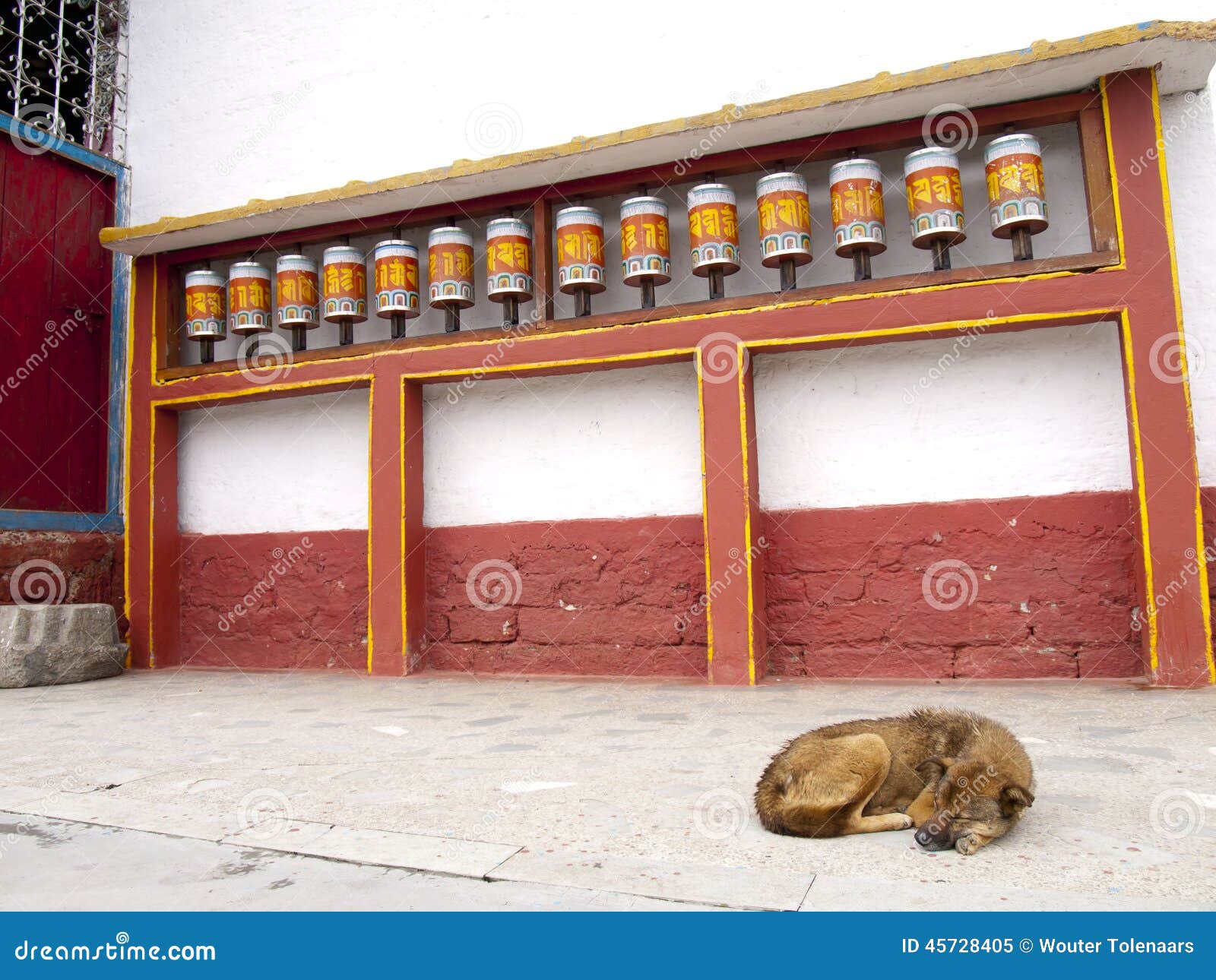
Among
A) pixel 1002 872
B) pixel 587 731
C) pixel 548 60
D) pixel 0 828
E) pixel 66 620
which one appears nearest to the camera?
pixel 1002 872

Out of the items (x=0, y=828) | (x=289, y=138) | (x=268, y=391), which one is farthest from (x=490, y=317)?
(x=0, y=828)

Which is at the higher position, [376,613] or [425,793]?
[376,613]

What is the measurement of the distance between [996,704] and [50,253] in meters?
7.21

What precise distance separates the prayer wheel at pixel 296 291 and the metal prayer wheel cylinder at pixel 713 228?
2794mm

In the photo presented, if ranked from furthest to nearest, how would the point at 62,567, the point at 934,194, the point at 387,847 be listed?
the point at 62,567, the point at 934,194, the point at 387,847

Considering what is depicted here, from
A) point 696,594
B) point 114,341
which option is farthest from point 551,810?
point 114,341

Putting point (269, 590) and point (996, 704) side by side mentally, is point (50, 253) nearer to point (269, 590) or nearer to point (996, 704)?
point (269, 590)

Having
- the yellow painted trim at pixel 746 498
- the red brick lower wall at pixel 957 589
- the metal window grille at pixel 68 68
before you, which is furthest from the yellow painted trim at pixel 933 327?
the metal window grille at pixel 68 68

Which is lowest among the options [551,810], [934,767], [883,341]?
[551,810]

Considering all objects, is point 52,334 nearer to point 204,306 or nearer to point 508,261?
point 204,306

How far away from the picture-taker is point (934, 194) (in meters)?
5.06

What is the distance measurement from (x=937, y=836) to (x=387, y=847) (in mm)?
1299

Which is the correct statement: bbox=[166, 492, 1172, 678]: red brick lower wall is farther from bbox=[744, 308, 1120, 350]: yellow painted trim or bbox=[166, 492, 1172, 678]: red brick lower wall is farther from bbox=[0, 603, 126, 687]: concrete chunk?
bbox=[744, 308, 1120, 350]: yellow painted trim

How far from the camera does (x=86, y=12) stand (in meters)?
8.32
